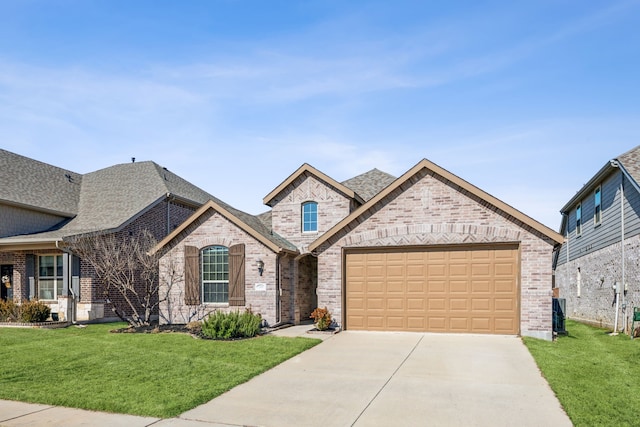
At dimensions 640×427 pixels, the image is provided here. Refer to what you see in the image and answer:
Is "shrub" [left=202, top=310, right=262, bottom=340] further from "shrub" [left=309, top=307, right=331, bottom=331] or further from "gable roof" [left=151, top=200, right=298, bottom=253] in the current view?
"gable roof" [left=151, top=200, right=298, bottom=253]

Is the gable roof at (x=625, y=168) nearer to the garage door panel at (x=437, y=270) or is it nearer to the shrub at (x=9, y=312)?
the garage door panel at (x=437, y=270)

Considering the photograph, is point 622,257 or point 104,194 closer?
point 622,257

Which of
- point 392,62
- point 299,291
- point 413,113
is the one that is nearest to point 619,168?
point 413,113

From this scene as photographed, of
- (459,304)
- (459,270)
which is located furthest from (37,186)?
(459,304)

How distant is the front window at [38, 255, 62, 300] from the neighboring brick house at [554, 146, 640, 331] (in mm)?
19912

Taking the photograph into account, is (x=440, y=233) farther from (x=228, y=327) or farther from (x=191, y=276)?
(x=191, y=276)

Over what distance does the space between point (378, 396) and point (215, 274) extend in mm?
10149

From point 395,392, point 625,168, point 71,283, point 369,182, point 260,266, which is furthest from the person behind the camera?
point 369,182

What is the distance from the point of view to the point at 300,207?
18797 mm

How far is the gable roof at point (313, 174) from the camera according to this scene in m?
18.3

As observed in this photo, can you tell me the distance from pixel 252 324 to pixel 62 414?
7.16m

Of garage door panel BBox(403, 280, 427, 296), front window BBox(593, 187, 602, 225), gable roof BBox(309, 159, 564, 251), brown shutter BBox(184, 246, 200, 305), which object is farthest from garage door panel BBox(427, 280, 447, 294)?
front window BBox(593, 187, 602, 225)

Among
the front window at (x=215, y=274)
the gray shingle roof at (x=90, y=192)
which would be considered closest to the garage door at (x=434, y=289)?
the gray shingle roof at (x=90, y=192)

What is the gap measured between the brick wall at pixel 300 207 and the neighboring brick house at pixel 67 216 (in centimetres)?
580
